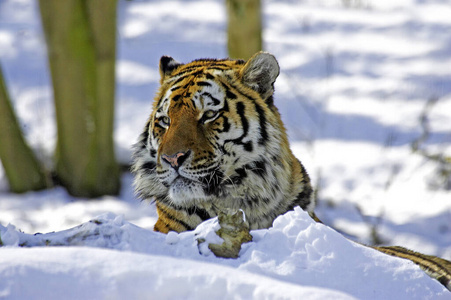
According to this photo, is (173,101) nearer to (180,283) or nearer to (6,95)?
(180,283)

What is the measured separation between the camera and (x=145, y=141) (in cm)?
297

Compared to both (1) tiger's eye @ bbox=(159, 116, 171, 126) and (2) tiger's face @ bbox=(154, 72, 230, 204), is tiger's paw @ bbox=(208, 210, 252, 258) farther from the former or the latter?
(1) tiger's eye @ bbox=(159, 116, 171, 126)

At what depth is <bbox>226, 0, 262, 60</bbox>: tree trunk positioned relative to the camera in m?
5.38

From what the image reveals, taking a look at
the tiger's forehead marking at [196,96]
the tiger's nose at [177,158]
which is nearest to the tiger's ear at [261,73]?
the tiger's forehead marking at [196,96]

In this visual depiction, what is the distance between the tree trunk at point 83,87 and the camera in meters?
6.00

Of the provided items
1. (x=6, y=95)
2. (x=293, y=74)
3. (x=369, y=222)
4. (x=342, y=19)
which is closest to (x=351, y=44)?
(x=342, y=19)

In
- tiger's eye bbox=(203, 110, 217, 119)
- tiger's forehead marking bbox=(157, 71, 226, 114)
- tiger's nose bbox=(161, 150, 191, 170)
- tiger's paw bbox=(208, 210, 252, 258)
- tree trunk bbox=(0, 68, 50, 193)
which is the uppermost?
tiger's forehead marking bbox=(157, 71, 226, 114)

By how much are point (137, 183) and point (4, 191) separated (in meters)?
4.02

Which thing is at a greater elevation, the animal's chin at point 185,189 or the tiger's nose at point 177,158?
the tiger's nose at point 177,158

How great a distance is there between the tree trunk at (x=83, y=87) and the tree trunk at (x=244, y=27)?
131 cm

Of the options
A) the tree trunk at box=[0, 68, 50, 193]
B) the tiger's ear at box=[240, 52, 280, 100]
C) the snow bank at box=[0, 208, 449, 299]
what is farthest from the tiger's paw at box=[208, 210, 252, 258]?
the tree trunk at box=[0, 68, 50, 193]

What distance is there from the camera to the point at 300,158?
6.44m

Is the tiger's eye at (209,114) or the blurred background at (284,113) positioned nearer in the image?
the tiger's eye at (209,114)

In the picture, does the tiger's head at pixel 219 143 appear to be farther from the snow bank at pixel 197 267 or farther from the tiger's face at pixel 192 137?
the snow bank at pixel 197 267
